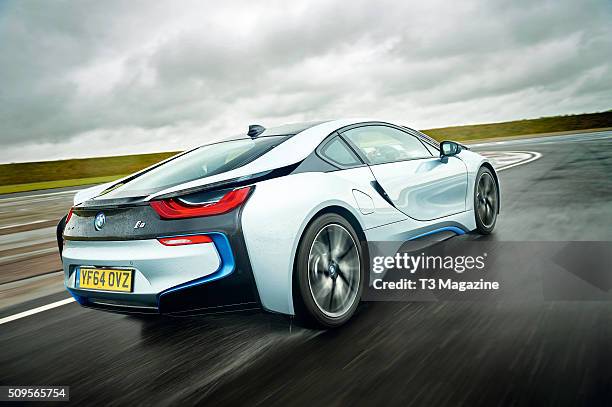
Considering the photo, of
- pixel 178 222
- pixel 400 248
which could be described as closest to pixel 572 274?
pixel 400 248

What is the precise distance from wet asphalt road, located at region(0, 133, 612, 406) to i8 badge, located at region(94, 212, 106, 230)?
2.59 ft

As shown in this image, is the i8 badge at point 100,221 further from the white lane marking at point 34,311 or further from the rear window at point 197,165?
the white lane marking at point 34,311

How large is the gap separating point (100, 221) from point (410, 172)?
7.76 ft

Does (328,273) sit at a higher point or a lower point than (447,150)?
lower

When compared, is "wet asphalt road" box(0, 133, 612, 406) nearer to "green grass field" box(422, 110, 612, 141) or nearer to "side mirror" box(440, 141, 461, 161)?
Result: "side mirror" box(440, 141, 461, 161)

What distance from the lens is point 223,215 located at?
121 inches

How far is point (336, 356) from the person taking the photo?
3.11 m

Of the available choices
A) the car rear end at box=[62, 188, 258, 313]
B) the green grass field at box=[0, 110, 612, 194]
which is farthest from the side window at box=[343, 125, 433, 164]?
the green grass field at box=[0, 110, 612, 194]

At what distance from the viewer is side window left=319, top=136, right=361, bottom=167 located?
3889 mm

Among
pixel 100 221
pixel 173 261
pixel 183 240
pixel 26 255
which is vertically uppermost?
pixel 100 221

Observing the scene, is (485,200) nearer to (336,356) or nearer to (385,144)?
(385,144)

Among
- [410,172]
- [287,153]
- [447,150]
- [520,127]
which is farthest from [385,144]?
[520,127]

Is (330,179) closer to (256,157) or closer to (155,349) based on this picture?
(256,157)

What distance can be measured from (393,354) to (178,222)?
1.37 metres
